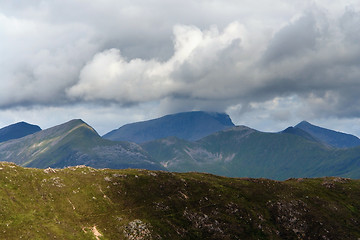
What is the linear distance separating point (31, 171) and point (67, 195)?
17.6 metres

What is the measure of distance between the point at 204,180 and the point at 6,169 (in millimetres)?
76278

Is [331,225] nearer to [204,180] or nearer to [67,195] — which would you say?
[204,180]

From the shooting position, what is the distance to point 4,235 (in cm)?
7544

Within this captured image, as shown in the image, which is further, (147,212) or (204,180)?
(204,180)

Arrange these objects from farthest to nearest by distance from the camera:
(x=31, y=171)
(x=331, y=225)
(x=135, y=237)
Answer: (x=331, y=225) → (x=31, y=171) → (x=135, y=237)

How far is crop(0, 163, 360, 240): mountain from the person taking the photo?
3553 inches

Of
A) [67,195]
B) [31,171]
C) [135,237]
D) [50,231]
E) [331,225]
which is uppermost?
[31,171]

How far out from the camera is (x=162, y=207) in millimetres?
113625

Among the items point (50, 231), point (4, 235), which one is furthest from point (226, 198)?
point (4, 235)

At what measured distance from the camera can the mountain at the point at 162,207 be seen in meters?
90.2

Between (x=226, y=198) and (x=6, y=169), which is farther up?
(x=6, y=169)

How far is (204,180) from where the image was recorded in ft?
463

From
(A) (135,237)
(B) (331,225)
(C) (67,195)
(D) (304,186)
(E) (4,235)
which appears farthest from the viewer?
(D) (304,186)

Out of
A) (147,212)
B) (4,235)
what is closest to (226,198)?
(147,212)
